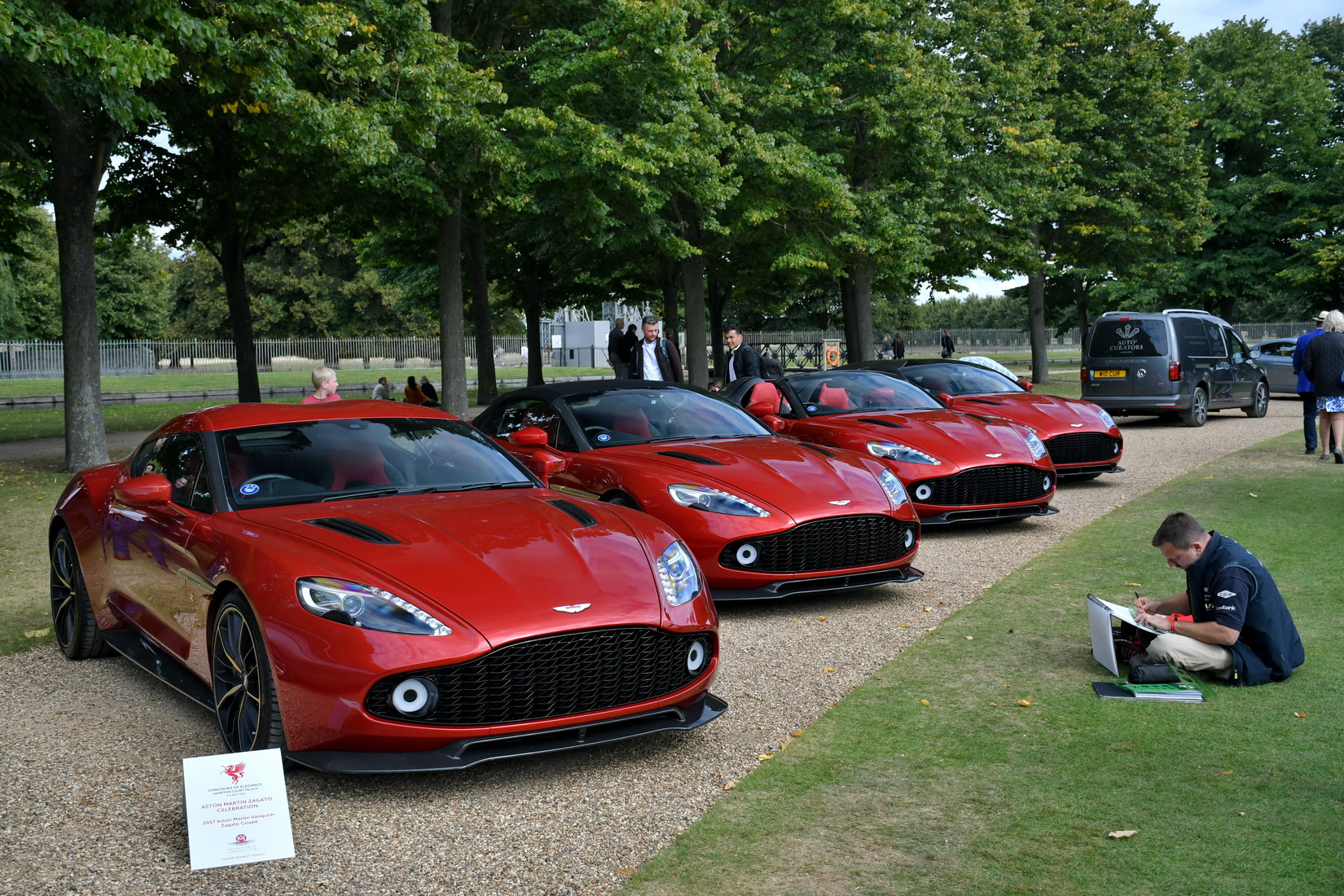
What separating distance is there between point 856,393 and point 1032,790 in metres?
7.87

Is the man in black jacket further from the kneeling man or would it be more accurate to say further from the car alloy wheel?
the kneeling man

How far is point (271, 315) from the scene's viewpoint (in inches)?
2928

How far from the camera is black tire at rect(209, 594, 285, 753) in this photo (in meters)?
4.59

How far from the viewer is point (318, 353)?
7081 cm

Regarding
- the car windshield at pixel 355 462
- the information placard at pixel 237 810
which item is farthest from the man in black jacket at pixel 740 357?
the information placard at pixel 237 810

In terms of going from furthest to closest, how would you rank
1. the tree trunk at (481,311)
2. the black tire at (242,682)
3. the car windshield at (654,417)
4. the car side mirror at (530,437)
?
1. the tree trunk at (481,311)
2. the car windshield at (654,417)
3. the car side mirror at (530,437)
4. the black tire at (242,682)

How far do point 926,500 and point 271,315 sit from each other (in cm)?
6982

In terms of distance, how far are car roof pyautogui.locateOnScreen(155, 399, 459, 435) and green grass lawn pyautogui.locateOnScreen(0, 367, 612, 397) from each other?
33242 millimetres

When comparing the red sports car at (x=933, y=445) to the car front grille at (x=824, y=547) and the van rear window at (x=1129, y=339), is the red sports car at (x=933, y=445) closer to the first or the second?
the car front grille at (x=824, y=547)

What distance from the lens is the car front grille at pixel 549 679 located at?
4.45 meters

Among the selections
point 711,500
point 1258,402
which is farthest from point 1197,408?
point 711,500

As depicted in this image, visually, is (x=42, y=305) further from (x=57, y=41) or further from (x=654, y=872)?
(x=654, y=872)

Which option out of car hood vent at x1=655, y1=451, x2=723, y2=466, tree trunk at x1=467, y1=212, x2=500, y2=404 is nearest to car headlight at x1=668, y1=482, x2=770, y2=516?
car hood vent at x1=655, y1=451, x2=723, y2=466

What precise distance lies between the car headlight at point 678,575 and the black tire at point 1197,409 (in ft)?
60.4
